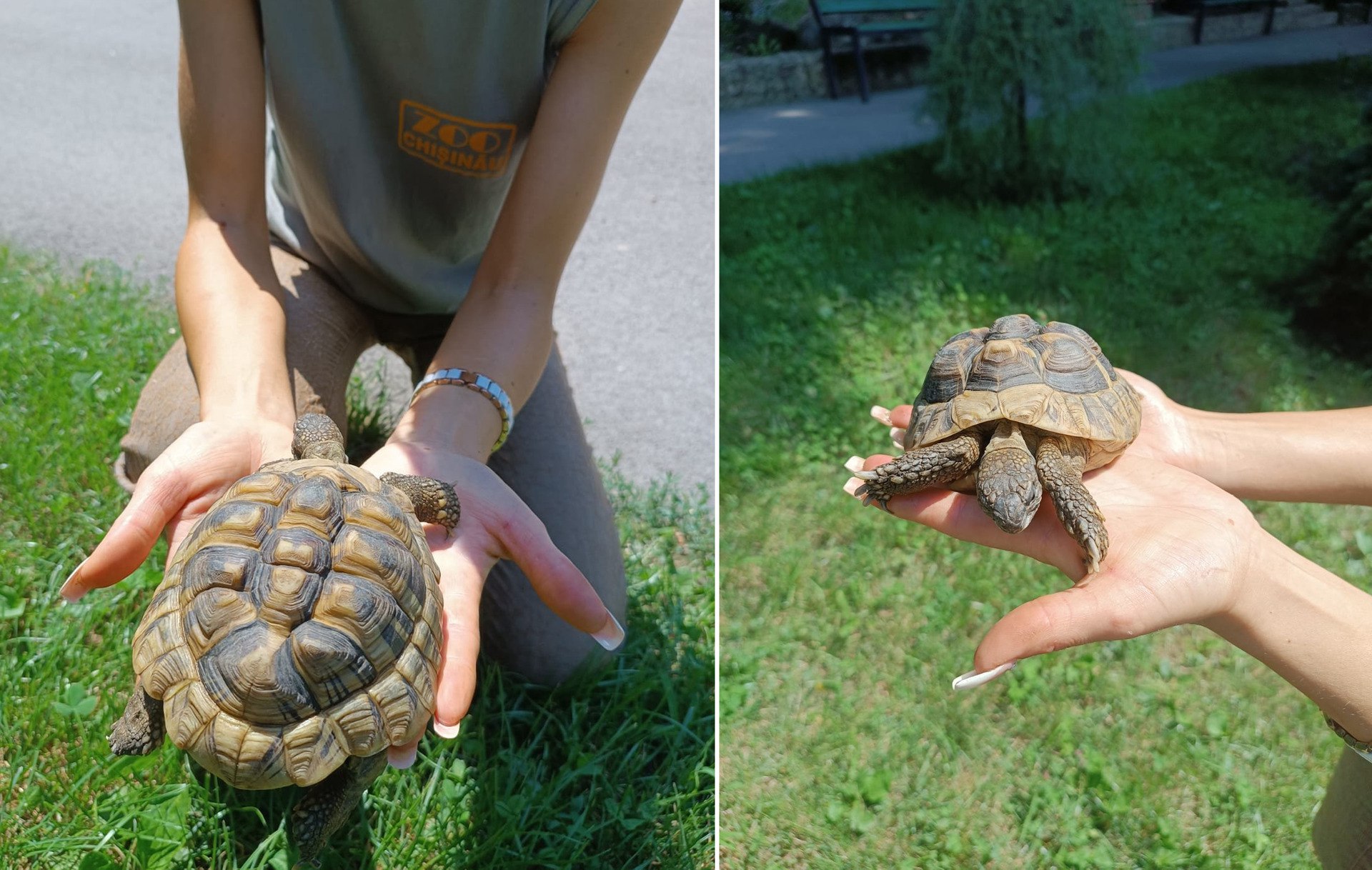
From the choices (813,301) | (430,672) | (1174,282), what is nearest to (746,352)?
(813,301)

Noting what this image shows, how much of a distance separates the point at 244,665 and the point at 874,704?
76.8 inches

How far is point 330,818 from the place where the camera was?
73.1 inches

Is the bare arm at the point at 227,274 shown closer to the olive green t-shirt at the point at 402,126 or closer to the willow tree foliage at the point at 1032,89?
the olive green t-shirt at the point at 402,126

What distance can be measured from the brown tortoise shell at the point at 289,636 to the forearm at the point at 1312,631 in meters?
1.43

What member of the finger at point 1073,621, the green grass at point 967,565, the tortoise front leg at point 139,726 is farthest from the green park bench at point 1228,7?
the tortoise front leg at point 139,726

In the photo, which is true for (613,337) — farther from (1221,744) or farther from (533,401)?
(1221,744)

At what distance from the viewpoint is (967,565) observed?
348 centimetres

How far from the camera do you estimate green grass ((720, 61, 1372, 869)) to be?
2748 mm

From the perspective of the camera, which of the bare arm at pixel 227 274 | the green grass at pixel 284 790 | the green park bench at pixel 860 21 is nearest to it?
the bare arm at pixel 227 274

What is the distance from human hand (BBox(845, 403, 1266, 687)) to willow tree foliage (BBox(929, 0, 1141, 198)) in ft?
13.3

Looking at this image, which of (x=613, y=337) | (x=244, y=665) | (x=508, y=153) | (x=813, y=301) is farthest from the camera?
(x=813, y=301)

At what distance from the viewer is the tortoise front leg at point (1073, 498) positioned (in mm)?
1921

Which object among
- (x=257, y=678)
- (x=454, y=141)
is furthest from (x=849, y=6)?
(x=257, y=678)

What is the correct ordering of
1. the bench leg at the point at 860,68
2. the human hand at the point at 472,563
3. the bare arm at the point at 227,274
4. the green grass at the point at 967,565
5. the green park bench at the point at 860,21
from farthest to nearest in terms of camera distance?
the bench leg at the point at 860,68, the green park bench at the point at 860,21, the green grass at the point at 967,565, the bare arm at the point at 227,274, the human hand at the point at 472,563
